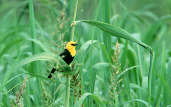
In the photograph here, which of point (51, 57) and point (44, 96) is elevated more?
point (51, 57)

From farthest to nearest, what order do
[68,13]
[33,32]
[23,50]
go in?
[68,13] → [23,50] → [33,32]

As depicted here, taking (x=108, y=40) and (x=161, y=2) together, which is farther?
(x=161, y=2)

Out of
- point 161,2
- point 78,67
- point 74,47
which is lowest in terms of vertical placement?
point 78,67

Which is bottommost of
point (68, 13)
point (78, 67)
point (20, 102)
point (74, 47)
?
point (20, 102)

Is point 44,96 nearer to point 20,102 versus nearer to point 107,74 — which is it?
point 20,102

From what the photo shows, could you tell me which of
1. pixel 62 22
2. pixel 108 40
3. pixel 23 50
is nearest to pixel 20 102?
pixel 62 22

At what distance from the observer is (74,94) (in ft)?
5.75

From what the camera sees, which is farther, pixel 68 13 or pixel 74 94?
pixel 68 13

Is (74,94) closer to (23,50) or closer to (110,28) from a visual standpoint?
(110,28)

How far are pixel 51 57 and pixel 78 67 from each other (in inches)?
10.8

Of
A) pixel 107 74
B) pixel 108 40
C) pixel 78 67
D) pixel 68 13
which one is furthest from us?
pixel 68 13

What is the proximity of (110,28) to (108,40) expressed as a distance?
404 mm

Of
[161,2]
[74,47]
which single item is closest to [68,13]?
[74,47]

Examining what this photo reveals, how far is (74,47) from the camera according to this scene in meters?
1.99
